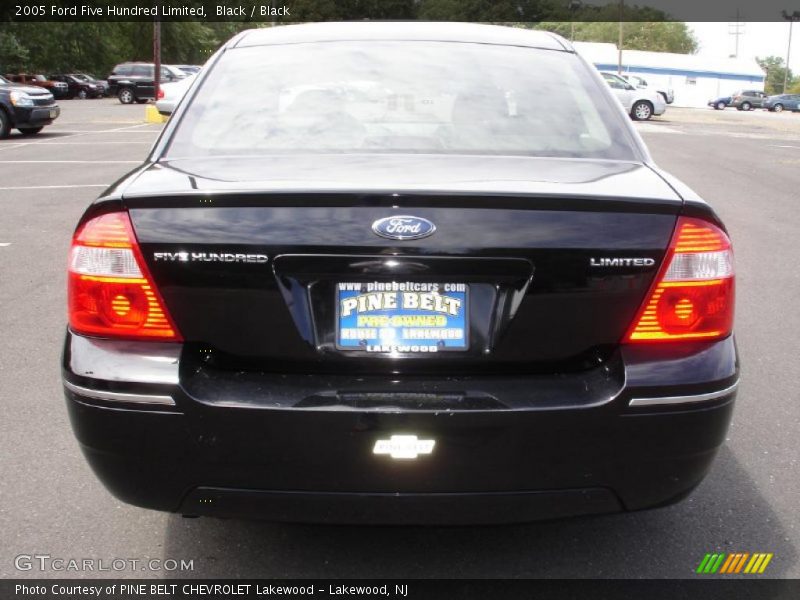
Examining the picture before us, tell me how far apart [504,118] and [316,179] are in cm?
92

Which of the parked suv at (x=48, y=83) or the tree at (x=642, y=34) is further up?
the tree at (x=642, y=34)

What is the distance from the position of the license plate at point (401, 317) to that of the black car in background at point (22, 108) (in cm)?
1926

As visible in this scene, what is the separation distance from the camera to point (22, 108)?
766 inches

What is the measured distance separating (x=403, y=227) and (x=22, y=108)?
63.8 feet

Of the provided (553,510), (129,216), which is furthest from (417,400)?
(129,216)

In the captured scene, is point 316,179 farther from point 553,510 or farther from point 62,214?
point 62,214

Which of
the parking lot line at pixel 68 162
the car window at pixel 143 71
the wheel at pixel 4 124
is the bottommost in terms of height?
the parking lot line at pixel 68 162

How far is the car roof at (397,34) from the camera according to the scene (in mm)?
3572

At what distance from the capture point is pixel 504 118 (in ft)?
10.2

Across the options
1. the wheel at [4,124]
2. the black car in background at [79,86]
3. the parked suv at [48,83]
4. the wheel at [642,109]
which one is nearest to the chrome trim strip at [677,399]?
the wheel at [4,124]

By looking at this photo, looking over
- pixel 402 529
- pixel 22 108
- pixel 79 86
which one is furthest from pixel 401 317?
pixel 79 86

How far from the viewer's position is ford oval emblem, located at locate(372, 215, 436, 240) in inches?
89.4

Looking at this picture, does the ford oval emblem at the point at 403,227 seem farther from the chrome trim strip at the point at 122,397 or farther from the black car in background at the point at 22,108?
the black car in background at the point at 22,108

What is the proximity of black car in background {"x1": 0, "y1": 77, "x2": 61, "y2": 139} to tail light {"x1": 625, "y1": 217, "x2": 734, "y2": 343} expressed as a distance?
64.2ft
